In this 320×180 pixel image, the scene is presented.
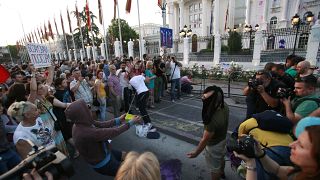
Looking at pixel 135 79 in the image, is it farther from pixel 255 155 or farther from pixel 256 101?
pixel 255 155

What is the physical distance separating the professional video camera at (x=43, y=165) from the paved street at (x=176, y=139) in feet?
8.49

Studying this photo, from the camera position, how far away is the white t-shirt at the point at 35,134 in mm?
2580

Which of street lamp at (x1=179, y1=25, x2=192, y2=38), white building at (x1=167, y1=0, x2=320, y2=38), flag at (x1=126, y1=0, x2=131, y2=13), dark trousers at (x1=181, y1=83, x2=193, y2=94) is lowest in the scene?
dark trousers at (x1=181, y1=83, x2=193, y2=94)

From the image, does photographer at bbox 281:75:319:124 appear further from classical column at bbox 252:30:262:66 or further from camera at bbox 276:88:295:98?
classical column at bbox 252:30:262:66

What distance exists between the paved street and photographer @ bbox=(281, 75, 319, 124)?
1604 millimetres

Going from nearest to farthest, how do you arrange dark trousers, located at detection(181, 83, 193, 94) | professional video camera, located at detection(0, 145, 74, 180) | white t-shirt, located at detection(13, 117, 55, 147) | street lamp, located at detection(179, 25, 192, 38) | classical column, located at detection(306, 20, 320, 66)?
professional video camera, located at detection(0, 145, 74, 180) < white t-shirt, located at detection(13, 117, 55, 147) < dark trousers, located at detection(181, 83, 193, 94) < classical column, located at detection(306, 20, 320, 66) < street lamp, located at detection(179, 25, 192, 38)

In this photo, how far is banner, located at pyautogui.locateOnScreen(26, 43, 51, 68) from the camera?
199 inches

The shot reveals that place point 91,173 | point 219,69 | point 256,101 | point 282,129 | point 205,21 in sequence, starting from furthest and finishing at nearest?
1. point 205,21
2. point 219,69
3. point 91,173
4. point 256,101
5. point 282,129

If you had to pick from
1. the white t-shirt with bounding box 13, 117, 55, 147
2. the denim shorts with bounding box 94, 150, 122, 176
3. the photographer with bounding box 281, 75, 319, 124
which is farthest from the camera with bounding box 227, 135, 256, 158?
the white t-shirt with bounding box 13, 117, 55, 147

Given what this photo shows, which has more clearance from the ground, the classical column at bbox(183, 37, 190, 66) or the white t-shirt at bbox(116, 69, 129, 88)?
the classical column at bbox(183, 37, 190, 66)

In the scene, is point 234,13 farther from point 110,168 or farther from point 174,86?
point 110,168

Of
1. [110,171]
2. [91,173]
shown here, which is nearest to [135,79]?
[91,173]

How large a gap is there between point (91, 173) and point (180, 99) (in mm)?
5666

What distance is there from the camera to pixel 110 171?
269 cm
